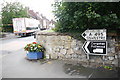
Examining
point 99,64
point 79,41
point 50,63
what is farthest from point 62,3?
point 99,64

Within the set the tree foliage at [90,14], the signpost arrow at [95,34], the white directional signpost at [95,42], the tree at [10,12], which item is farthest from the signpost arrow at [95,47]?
the tree at [10,12]

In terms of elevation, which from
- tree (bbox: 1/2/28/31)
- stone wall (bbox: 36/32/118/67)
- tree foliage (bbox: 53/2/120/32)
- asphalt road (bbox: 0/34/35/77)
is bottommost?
asphalt road (bbox: 0/34/35/77)

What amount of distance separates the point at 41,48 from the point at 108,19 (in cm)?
327

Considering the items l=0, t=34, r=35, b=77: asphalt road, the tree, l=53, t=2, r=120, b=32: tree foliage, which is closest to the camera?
l=53, t=2, r=120, b=32: tree foliage

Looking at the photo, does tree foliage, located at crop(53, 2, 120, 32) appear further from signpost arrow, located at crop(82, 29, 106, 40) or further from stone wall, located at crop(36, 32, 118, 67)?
stone wall, located at crop(36, 32, 118, 67)

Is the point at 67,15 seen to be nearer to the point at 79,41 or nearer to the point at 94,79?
the point at 79,41

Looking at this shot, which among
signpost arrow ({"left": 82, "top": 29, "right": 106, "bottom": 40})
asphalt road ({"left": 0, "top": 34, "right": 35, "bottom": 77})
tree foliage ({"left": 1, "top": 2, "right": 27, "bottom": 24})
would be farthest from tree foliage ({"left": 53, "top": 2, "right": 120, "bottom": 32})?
tree foliage ({"left": 1, "top": 2, "right": 27, "bottom": 24})

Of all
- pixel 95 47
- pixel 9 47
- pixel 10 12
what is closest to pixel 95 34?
pixel 95 47

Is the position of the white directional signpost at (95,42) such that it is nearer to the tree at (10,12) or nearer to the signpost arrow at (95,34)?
the signpost arrow at (95,34)

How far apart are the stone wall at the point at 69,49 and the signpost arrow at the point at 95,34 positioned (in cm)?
28

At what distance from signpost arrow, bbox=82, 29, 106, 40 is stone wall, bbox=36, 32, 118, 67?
0.91 feet

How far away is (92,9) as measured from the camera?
4105 millimetres

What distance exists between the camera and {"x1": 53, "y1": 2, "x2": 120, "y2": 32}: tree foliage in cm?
393

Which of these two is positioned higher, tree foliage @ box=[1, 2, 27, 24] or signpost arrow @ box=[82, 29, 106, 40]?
tree foliage @ box=[1, 2, 27, 24]
